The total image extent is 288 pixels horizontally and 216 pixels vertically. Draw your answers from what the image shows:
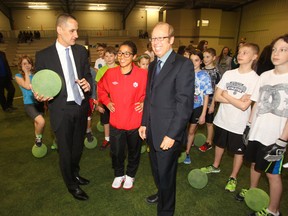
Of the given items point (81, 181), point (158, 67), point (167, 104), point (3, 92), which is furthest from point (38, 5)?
point (167, 104)

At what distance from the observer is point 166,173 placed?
7.63 ft

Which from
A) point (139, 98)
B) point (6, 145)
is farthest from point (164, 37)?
point (6, 145)

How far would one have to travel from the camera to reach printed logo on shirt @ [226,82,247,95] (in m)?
2.88

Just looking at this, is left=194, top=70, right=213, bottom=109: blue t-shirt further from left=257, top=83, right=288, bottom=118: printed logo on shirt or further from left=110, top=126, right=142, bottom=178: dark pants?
left=110, top=126, right=142, bottom=178: dark pants

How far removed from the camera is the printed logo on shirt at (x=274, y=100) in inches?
86.4

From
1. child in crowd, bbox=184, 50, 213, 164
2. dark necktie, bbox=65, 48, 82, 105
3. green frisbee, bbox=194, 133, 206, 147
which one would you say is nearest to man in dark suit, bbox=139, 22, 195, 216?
dark necktie, bbox=65, 48, 82, 105

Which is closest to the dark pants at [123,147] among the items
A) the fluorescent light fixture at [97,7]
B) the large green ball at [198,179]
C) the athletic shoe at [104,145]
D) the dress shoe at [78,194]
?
the dress shoe at [78,194]

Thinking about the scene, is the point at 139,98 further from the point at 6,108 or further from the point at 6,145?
the point at 6,108

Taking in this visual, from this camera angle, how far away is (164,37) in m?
2.03

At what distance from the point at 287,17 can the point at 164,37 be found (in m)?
21.5

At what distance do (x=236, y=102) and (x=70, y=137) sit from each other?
7.70 feet

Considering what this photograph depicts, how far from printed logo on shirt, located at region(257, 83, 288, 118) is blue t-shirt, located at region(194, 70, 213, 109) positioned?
1097mm

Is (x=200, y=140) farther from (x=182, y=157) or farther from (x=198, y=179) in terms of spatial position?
(x=198, y=179)

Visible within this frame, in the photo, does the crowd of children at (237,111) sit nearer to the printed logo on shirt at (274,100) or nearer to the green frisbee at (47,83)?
the printed logo on shirt at (274,100)
